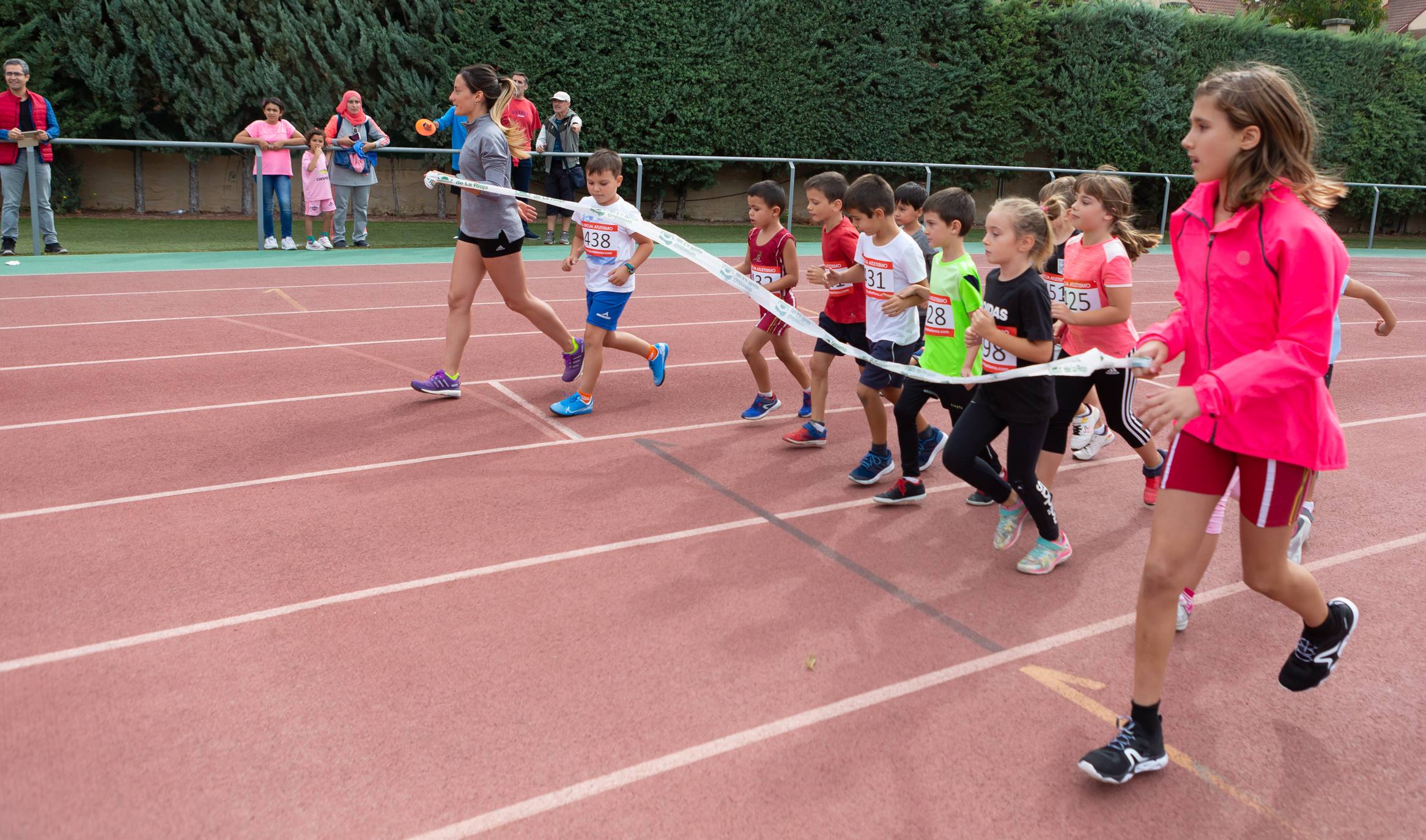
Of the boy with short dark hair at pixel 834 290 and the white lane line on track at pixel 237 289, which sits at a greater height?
the boy with short dark hair at pixel 834 290

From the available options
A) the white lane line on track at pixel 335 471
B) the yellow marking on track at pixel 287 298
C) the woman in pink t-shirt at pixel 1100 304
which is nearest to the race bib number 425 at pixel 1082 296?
the woman in pink t-shirt at pixel 1100 304

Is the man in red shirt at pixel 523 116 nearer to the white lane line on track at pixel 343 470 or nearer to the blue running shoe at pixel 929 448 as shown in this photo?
the white lane line on track at pixel 343 470

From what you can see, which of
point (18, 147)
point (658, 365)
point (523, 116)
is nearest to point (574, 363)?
point (658, 365)

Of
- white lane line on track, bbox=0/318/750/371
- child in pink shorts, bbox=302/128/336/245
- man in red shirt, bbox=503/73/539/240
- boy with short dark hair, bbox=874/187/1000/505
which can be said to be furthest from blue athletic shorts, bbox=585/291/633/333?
child in pink shorts, bbox=302/128/336/245

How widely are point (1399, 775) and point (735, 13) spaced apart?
19.3 metres

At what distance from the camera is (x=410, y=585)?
177 inches

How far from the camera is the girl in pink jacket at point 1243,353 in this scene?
9.39 feet

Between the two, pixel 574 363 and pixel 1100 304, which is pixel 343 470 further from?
pixel 1100 304

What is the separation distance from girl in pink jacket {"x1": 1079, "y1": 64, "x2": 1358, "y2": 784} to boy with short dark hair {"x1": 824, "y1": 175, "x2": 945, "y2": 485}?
2.43 meters

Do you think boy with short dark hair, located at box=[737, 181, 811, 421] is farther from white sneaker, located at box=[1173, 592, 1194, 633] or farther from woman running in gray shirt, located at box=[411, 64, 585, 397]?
white sneaker, located at box=[1173, 592, 1194, 633]

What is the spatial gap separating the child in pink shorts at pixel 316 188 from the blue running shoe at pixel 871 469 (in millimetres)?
11154

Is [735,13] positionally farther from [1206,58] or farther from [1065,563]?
[1065,563]

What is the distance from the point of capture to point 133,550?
4.78m

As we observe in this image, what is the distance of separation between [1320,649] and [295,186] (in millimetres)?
17944
